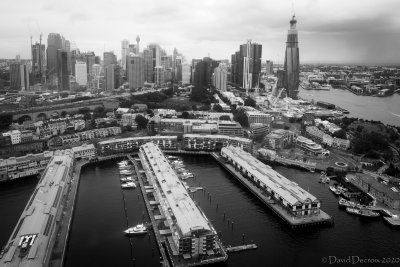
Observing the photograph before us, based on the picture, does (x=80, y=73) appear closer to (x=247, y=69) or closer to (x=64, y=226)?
(x=247, y=69)

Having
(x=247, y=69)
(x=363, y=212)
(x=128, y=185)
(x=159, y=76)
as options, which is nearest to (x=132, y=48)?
→ (x=159, y=76)

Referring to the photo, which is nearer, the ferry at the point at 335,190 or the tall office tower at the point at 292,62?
the ferry at the point at 335,190

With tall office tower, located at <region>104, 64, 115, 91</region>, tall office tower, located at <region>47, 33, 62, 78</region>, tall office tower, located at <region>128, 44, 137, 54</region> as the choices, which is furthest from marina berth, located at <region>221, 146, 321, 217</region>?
tall office tower, located at <region>128, 44, 137, 54</region>

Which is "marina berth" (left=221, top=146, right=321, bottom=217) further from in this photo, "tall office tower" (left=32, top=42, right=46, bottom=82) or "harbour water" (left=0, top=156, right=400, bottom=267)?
"tall office tower" (left=32, top=42, right=46, bottom=82)

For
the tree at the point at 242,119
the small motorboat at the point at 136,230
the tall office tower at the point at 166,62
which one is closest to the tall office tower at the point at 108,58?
the tall office tower at the point at 166,62

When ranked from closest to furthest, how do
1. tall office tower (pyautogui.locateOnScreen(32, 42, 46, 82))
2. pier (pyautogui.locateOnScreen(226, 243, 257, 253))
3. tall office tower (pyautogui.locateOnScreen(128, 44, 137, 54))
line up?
pier (pyautogui.locateOnScreen(226, 243, 257, 253)), tall office tower (pyautogui.locateOnScreen(32, 42, 46, 82)), tall office tower (pyautogui.locateOnScreen(128, 44, 137, 54))

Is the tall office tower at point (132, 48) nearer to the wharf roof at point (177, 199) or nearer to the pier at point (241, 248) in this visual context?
the wharf roof at point (177, 199)

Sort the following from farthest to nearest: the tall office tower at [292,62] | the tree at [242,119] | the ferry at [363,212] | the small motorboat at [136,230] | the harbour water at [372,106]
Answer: the tall office tower at [292,62] → the harbour water at [372,106] → the tree at [242,119] → the ferry at [363,212] → the small motorboat at [136,230]
